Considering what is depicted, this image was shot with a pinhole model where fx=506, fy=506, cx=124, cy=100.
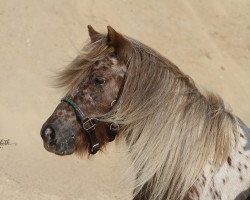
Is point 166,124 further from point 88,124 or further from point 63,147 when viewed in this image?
point 63,147

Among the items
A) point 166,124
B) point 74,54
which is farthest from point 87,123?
point 74,54

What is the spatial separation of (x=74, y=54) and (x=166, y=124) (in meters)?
7.39

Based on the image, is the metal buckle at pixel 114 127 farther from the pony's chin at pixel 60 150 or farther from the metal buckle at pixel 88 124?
the pony's chin at pixel 60 150

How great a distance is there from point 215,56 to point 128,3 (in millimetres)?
2505

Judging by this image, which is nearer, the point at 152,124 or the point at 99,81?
the point at 152,124

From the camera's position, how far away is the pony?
3.75m

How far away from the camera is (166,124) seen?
12.4ft

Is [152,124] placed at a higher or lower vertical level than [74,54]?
higher

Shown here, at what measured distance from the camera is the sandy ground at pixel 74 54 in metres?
8.33

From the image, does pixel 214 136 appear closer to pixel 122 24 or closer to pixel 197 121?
pixel 197 121

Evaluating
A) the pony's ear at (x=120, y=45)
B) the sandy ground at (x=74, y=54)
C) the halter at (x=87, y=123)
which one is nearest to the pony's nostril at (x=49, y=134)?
the halter at (x=87, y=123)

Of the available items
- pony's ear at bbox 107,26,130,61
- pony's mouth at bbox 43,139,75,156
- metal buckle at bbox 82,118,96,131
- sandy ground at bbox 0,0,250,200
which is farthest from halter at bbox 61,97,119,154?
sandy ground at bbox 0,0,250,200

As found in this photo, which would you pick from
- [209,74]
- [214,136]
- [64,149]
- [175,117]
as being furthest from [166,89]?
[209,74]

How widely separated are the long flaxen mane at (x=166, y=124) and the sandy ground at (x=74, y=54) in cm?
430
